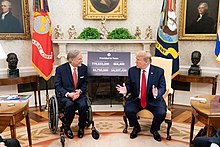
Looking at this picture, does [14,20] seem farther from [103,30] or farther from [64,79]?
[64,79]

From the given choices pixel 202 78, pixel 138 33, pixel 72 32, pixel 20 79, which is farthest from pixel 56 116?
pixel 202 78

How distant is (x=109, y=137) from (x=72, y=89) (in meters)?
0.87

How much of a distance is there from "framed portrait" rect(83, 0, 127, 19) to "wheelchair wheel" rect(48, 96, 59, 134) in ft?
7.54

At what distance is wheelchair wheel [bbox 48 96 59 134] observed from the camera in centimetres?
326

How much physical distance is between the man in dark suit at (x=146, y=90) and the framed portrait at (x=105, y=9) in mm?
1967

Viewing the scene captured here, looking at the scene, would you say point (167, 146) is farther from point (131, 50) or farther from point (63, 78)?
point (131, 50)

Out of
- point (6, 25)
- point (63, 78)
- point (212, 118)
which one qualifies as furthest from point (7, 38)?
point (212, 118)

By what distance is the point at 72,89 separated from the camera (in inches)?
139

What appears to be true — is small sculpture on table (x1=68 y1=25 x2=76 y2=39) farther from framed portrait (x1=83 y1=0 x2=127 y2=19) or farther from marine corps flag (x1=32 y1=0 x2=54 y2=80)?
marine corps flag (x1=32 y1=0 x2=54 y2=80)

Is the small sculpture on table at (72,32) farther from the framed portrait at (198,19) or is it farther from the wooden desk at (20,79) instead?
the framed portrait at (198,19)

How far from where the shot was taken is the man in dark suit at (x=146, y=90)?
331 centimetres

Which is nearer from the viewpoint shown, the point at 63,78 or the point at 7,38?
the point at 63,78

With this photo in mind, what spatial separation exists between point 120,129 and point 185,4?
281 cm

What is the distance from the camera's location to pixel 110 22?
5.15 metres
